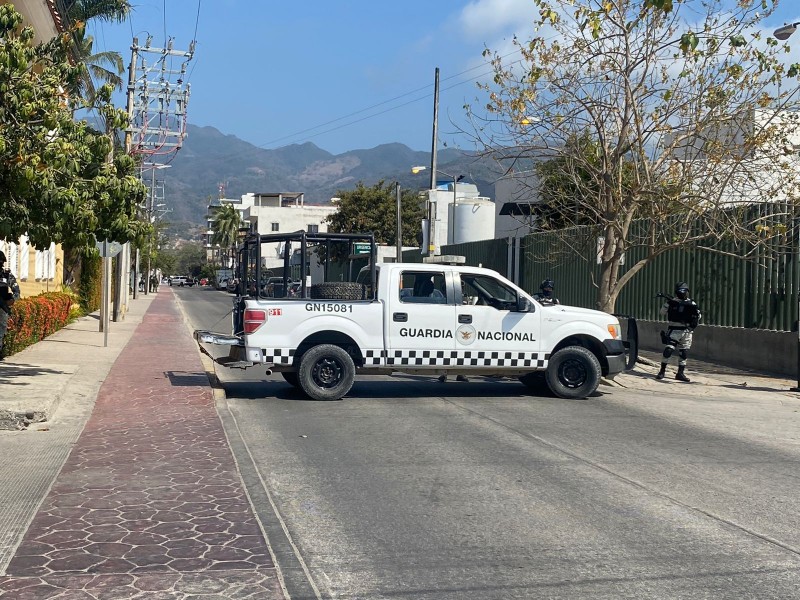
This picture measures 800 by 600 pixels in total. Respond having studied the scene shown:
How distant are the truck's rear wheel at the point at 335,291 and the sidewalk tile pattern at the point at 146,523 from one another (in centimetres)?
274

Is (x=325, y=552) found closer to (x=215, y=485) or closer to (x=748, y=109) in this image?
(x=215, y=485)

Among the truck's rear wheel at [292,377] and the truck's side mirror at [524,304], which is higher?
the truck's side mirror at [524,304]

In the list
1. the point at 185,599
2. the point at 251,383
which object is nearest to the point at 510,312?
the point at 251,383

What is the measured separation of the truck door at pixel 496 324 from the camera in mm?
13680

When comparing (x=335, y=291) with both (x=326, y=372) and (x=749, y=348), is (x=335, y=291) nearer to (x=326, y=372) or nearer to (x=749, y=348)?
(x=326, y=372)

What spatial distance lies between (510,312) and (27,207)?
22.3 feet

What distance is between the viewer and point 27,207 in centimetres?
1216

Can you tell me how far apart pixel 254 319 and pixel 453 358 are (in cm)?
292

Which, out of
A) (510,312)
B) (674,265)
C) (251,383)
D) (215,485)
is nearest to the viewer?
(215,485)

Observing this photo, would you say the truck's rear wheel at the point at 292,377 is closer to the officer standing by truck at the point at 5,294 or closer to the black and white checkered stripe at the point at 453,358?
the black and white checkered stripe at the point at 453,358

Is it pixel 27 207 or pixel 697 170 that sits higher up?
pixel 697 170

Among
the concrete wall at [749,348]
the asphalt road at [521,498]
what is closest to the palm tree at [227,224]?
the concrete wall at [749,348]

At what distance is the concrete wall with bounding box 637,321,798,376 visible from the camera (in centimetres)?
1811

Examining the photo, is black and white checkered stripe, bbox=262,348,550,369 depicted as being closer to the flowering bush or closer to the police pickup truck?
the police pickup truck
